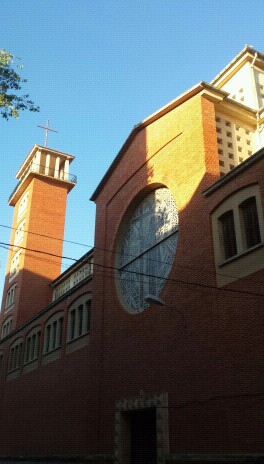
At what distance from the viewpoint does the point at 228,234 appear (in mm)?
12445

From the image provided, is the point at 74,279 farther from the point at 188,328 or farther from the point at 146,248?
the point at 188,328

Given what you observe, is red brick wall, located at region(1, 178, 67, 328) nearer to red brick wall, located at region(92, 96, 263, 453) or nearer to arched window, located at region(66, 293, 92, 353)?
arched window, located at region(66, 293, 92, 353)

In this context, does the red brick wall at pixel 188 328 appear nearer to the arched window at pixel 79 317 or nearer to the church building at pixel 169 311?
the church building at pixel 169 311

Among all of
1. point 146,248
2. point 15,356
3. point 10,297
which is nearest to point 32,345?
point 15,356

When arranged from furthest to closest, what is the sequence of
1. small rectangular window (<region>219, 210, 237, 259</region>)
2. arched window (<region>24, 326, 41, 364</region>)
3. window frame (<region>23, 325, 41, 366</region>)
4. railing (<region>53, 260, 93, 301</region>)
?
1. arched window (<region>24, 326, 41, 364</region>)
2. window frame (<region>23, 325, 41, 366</region>)
3. railing (<region>53, 260, 93, 301</region>)
4. small rectangular window (<region>219, 210, 237, 259</region>)

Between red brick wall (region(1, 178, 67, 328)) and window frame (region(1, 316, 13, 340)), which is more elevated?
red brick wall (region(1, 178, 67, 328))

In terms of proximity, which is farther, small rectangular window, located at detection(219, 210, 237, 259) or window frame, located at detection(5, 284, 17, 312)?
window frame, located at detection(5, 284, 17, 312)

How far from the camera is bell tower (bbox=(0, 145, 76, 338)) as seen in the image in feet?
97.3

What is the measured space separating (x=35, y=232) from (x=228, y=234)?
20.3 m

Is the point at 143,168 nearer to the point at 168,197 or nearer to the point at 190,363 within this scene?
the point at 168,197

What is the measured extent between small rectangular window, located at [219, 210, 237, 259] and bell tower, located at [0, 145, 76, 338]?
1655 centimetres

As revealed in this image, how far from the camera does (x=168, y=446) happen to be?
1266cm

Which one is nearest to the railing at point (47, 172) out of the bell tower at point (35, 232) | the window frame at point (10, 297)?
the bell tower at point (35, 232)

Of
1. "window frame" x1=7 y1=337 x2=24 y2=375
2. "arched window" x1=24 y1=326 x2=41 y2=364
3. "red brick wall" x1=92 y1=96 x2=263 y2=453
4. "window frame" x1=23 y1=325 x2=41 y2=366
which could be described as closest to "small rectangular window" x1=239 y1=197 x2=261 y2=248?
"red brick wall" x1=92 y1=96 x2=263 y2=453
